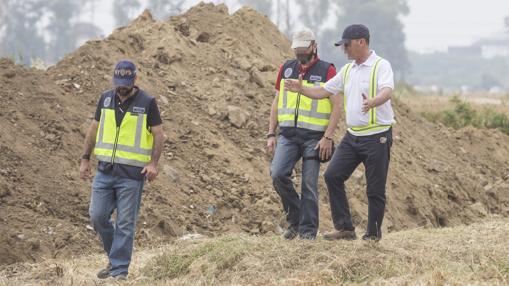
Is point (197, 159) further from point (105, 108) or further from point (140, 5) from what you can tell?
point (140, 5)

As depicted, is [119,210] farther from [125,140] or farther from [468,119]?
[468,119]

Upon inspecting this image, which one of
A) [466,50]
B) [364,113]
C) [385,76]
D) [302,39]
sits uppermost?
[466,50]

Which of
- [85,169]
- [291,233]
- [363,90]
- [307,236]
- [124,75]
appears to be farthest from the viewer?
[291,233]

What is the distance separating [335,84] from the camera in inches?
361

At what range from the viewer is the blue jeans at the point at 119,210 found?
8.55 m

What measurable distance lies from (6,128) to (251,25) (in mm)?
6332

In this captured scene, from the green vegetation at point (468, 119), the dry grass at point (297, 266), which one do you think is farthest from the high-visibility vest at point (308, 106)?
the green vegetation at point (468, 119)

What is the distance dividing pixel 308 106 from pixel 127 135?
1.79m

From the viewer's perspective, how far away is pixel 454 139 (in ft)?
61.3

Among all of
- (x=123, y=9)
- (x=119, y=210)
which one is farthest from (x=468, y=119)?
(x=123, y=9)

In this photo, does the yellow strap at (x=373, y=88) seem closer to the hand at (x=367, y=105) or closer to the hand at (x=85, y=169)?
the hand at (x=367, y=105)

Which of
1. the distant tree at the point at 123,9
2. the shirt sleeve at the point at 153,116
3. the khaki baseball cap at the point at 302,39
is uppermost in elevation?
the distant tree at the point at 123,9

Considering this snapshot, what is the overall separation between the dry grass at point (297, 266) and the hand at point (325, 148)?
0.85m

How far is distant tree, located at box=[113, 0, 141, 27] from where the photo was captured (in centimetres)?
8169
